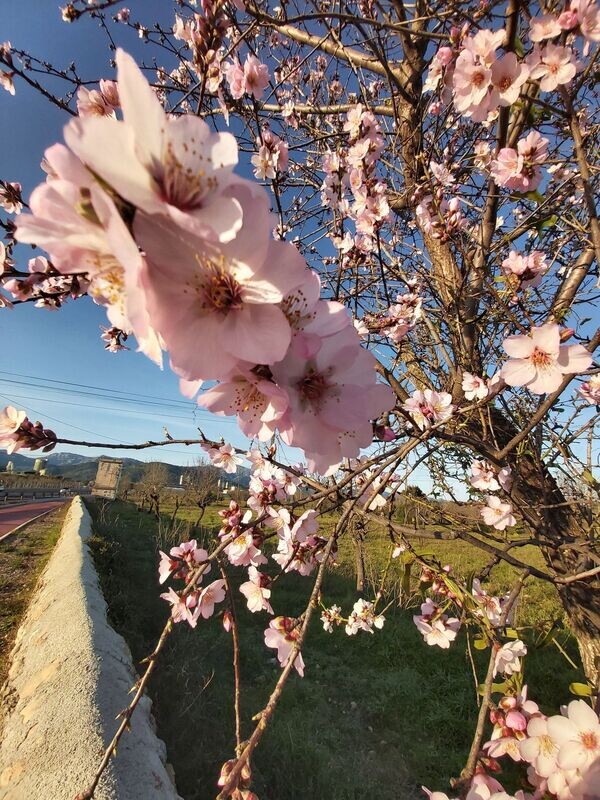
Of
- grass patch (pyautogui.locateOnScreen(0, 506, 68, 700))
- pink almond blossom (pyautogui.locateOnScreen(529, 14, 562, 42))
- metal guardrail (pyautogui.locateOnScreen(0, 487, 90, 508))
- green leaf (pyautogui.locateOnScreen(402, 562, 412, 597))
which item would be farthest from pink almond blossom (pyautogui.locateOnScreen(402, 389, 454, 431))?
metal guardrail (pyautogui.locateOnScreen(0, 487, 90, 508))

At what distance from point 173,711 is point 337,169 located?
Answer: 4724mm

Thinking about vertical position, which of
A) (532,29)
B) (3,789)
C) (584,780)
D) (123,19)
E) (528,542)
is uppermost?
(123,19)

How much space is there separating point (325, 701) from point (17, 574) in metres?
6.27

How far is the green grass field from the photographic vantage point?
138 inches

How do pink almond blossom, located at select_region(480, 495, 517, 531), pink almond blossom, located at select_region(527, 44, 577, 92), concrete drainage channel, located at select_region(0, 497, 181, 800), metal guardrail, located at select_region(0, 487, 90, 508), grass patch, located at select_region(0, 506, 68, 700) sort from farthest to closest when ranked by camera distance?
metal guardrail, located at select_region(0, 487, 90, 508) < grass patch, located at select_region(0, 506, 68, 700) < pink almond blossom, located at select_region(480, 495, 517, 531) < concrete drainage channel, located at select_region(0, 497, 181, 800) < pink almond blossom, located at select_region(527, 44, 577, 92)

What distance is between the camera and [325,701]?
464 centimetres

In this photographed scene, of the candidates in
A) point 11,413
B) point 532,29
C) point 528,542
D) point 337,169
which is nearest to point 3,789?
point 11,413

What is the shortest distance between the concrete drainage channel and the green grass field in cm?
67

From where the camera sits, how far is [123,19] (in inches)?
127

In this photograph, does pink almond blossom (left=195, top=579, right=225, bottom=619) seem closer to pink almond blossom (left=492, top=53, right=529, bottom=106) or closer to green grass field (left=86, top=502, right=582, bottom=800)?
pink almond blossom (left=492, top=53, right=529, bottom=106)

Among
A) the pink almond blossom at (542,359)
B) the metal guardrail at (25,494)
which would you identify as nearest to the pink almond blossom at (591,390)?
the pink almond blossom at (542,359)

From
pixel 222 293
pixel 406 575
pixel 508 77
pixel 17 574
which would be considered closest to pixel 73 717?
pixel 406 575

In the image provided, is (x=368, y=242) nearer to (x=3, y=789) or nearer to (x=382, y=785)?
(x=3, y=789)

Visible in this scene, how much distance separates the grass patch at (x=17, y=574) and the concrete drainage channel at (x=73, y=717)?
0.70 m
